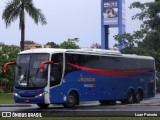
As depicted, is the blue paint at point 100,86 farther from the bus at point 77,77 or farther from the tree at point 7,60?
the tree at point 7,60

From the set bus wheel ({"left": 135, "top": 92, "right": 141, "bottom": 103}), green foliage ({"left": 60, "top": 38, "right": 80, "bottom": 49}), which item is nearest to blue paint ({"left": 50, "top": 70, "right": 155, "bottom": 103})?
bus wheel ({"left": 135, "top": 92, "right": 141, "bottom": 103})

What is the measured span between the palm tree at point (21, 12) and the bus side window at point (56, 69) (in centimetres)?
1981

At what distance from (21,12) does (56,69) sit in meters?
20.7

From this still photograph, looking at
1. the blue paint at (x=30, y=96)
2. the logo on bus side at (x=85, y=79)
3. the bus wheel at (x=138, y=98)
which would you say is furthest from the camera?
the bus wheel at (x=138, y=98)

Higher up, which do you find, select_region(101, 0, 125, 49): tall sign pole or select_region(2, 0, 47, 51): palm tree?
select_region(101, 0, 125, 49): tall sign pole

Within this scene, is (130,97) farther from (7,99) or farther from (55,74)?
(7,99)

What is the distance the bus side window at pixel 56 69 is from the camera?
82.1 feet

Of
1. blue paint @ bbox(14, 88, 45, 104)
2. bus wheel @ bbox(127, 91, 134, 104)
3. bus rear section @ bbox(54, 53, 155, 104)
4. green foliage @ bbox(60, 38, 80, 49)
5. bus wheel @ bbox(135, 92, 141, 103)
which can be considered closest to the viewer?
blue paint @ bbox(14, 88, 45, 104)

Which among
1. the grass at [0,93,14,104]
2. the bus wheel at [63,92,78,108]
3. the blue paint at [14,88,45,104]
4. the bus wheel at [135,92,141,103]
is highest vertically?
the blue paint at [14,88,45,104]

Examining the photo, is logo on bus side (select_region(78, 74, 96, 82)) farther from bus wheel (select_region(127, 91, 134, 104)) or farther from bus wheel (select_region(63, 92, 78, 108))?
bus wheel (select_region(127, 91, 134, 104))

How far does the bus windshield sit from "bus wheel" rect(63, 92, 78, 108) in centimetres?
216

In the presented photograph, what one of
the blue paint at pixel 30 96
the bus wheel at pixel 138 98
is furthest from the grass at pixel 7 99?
the blue paint at pixel 30 96

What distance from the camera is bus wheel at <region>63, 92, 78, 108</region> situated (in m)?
26.3

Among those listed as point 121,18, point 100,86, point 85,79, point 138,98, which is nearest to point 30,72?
point 85,79
